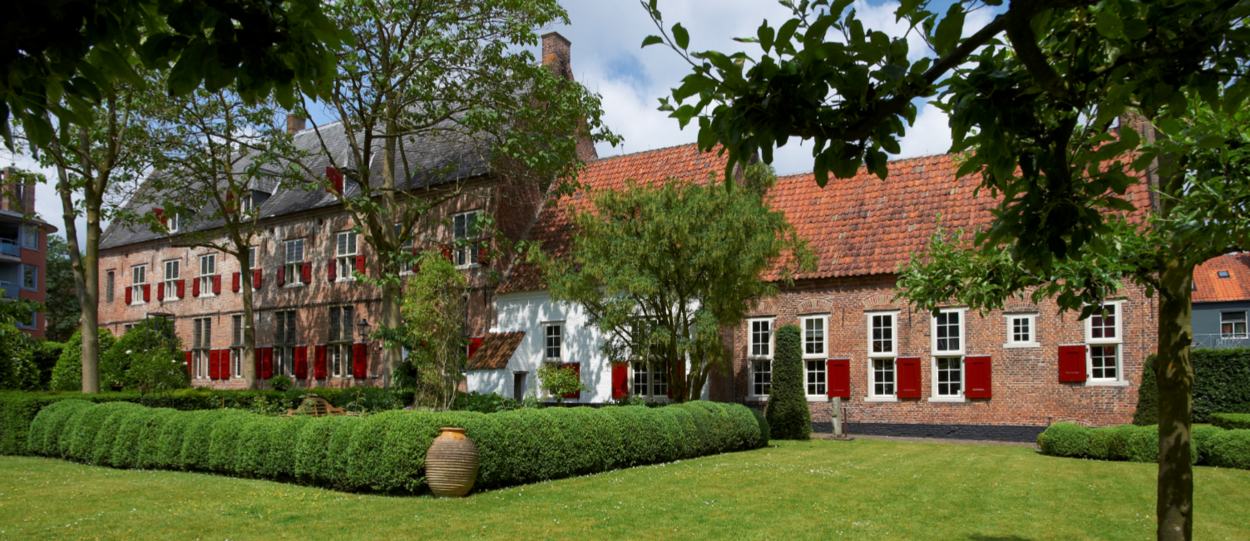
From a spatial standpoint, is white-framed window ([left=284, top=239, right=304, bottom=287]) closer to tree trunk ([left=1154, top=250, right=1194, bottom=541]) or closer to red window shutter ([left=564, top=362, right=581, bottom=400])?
red window shutter ([left=564, top=362, right=581, bottom=400])

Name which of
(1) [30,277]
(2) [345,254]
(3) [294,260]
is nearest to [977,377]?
(2) [345,254]

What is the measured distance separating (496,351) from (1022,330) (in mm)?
13558

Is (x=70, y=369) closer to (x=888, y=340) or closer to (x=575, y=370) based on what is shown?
(x=575, y=370)

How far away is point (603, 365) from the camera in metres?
22.2

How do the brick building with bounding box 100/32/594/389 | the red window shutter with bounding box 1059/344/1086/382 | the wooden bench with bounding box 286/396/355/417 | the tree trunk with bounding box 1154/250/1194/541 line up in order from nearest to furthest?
1. the tree trunk with bounding box 1154/250/1194/541
2. the wooden bench with bounding box 286/396/355/417
3. the red window shutter with bounding box 1059/344/1086/382
4. the brick building with bounding box 100/32/594/389

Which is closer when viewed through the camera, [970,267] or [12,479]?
[970,267]

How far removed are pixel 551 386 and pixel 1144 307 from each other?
13.0 metres

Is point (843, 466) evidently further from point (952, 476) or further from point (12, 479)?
point (12, 479)

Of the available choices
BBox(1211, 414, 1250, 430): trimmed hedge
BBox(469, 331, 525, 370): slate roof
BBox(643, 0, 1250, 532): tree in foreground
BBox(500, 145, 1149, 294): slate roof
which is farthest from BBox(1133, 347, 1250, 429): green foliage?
BBox(643, 0, 1250, 532): tree in foreground

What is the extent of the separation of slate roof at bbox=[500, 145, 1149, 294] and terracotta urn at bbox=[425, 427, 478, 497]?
11.4 m

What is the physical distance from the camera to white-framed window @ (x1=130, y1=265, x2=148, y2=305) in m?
34.8

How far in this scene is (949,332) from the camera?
1928 cm

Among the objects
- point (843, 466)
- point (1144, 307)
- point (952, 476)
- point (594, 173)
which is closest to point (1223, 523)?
point (952, 476)

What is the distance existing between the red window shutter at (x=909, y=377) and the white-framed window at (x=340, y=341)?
58.1 ft
